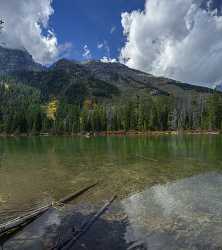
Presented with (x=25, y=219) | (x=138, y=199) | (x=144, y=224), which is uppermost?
(x=25, y=219)

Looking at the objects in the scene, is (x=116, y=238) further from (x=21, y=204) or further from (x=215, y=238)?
(x=21, y=204)

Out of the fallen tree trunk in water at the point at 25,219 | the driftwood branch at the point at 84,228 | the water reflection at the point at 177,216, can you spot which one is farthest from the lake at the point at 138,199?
the fallen tree trunk in water at the point at 25,219

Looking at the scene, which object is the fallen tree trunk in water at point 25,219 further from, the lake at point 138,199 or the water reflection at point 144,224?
the lake at point 138,199

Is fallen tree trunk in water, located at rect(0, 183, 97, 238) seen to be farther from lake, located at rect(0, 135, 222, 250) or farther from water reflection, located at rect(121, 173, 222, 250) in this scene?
water reflection, located at rect(121, 173, 222, 250)

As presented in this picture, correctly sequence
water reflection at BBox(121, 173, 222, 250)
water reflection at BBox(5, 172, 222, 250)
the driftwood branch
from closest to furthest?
the driftwood branch → water reflection at BBox(5, 172, 222, 250) → water reflection at BBox(121, 173, 222, 250)

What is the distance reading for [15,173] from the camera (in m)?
43.0

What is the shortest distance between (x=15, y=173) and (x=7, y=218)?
2209cm

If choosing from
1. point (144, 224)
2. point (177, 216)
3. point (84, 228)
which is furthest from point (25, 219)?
point (177, 216)

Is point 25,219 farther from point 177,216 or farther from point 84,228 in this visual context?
point 177,216

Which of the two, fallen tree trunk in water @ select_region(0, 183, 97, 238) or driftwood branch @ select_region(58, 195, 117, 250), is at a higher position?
fallen tree trunk in water @ select_region(0, 183, 97, 238)

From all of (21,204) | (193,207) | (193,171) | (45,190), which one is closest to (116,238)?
(193,207)

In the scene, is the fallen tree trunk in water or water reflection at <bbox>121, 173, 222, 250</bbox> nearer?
water reflection at <bbox>121, 173, 222, 250</bbox>

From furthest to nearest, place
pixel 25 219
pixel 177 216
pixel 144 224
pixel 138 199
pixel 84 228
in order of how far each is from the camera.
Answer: pixel 138 199, pixel 177 216, pixel 144 224, pixel 25 219, pixel 84 228

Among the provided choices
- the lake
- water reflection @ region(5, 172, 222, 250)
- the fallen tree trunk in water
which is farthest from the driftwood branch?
the fallen tree trunk in water
